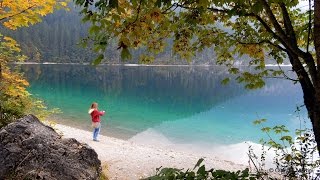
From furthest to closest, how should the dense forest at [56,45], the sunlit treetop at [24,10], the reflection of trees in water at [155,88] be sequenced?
the dense forest at [56,45] < the reflection of trees in water at [155,88] < the sunlit treetop at [24,10]

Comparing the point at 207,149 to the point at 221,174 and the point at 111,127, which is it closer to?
the point at 111,127

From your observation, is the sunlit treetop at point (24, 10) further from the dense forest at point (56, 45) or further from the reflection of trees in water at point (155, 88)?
the dense forest at point (56, 45)

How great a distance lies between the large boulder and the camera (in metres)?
6.72

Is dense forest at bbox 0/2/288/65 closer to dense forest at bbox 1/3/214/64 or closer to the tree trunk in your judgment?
dense forest at bbox 1/3/214/64

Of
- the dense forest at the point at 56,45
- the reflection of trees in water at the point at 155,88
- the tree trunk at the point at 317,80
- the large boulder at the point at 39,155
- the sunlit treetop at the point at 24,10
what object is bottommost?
the reflection of trees in water at the point at 155,88

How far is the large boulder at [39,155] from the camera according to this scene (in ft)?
22.0

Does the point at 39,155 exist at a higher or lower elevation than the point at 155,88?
higher

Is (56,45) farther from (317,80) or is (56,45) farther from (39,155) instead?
(317,80)

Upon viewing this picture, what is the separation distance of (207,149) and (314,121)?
19.7 metres

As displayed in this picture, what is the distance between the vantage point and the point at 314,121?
181 inches

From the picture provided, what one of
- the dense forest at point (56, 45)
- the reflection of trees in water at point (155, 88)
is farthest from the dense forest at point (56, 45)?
the reflection of trees in water at point (155, 88)

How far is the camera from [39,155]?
7109 millimetres

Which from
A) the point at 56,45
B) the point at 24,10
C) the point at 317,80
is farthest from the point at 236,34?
the point at 56,45

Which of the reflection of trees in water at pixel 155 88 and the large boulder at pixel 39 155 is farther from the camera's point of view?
the reflection of trees in water at pixel 155 88
